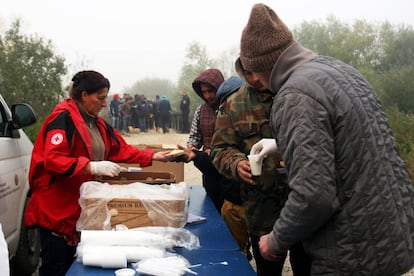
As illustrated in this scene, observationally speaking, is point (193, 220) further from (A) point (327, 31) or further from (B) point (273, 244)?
(A) point (327, 31)

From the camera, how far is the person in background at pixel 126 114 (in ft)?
77.7

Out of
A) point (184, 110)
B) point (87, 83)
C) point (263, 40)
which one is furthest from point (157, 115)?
point (263, 40)

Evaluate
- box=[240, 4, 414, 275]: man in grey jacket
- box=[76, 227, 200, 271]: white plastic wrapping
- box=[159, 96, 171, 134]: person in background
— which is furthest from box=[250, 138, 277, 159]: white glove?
box=[159, 96, 171, 134]: person in background

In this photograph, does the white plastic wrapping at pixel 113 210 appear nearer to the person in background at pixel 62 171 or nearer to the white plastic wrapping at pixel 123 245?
the white plastic wrapping at pixel 123 245

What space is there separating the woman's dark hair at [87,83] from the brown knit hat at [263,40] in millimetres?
1323

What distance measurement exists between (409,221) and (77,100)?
202 centimetres

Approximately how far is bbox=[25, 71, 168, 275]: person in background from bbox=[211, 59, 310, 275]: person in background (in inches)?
26.0

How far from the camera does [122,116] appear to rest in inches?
961

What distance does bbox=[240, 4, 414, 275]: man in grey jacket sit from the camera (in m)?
1.57

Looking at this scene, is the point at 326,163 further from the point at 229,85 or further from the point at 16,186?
the point at 16,186

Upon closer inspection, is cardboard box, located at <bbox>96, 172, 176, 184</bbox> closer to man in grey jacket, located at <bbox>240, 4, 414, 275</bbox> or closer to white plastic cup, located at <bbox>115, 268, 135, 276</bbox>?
white plastic cup, located at <bbox>115, 268, 135, 276</bbox>

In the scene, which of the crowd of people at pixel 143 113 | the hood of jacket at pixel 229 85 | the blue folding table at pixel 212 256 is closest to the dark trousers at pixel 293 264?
the blue folding table at pixel 212 256

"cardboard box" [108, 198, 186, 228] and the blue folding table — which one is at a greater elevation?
"cardboard box" [108, 198, 186, 228]

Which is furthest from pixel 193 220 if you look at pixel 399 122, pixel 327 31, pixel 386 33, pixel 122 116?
pixel 327 31
